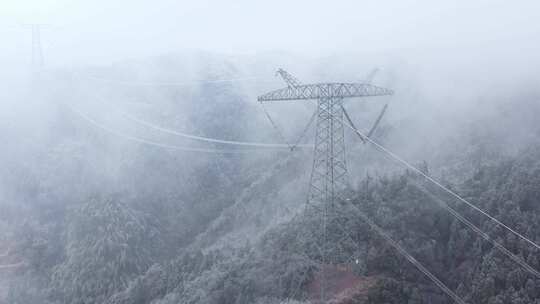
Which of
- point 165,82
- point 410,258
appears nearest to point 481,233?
point 410,258

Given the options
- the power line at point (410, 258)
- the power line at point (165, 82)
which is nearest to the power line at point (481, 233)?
the power line at point (410, 258)

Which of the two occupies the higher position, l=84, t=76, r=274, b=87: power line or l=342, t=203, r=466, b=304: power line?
l=84, t=76, r=274, b=87: power line

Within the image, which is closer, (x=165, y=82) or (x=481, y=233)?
(x=481, y=233)

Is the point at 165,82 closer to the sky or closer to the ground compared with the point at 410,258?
closer to the sky

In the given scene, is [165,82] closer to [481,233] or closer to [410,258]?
[410,258]

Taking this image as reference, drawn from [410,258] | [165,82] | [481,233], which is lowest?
[410,258]

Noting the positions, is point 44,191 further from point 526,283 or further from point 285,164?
point 526,283

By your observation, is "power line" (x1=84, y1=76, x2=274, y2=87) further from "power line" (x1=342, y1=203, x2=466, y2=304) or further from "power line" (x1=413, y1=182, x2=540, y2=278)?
"power line" (x1=342, y1=203, x2=466, y2=304)

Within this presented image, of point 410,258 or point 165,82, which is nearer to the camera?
point 410,258

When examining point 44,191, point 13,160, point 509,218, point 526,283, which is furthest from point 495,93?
point 13,160

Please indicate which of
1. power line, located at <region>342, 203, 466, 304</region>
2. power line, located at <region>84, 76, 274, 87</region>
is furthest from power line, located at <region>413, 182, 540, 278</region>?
power line, located at <region>84, 76, 274, 87</region>

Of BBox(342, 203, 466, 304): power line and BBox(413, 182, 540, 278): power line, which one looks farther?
BBox(342, 203, 466, 304): power line

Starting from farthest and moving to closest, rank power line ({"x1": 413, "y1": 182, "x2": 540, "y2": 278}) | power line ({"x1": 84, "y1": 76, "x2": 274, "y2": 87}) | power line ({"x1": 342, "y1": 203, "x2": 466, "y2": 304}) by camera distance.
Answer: power line ({"x1": 84, "y1": 76, "x2": 274, "y2": 87})
power line ({"x1": 342, "y1": 203, "x2": 466, "y2": 304})
power line ({"x1": 413, "y1": 182, "x2": 540, "y2": 278})
